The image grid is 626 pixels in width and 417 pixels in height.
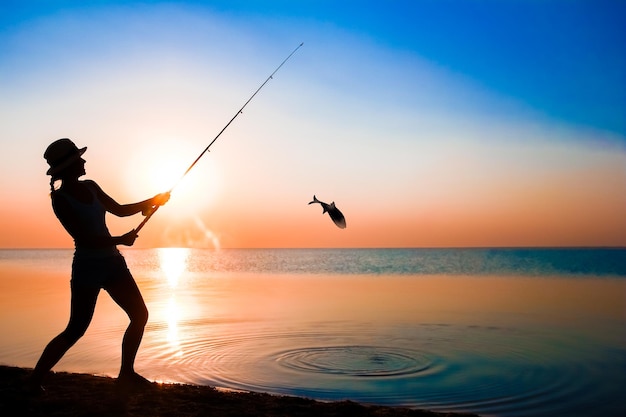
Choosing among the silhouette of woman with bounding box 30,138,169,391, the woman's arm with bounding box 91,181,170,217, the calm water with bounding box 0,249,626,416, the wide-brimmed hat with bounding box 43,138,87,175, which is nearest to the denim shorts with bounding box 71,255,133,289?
the silhouette of woman with bounding box 30,138,169,391

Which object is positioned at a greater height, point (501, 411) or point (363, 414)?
point (501, 411)

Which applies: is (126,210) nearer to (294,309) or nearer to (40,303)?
(294,309)

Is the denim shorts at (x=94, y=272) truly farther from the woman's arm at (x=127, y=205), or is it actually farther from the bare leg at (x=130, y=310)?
the woman's arm at (x=127, y=205)

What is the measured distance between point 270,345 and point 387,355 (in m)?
2.12

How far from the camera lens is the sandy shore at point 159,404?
4.89m

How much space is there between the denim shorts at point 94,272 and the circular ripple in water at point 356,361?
3569 millimetres

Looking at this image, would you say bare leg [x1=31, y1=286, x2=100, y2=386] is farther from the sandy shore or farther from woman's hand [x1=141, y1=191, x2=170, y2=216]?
woman's hand [x1=141, y1=191, x2=170, y2=216]

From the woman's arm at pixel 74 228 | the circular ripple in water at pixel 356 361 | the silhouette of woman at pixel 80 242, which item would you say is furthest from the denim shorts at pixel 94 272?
the circular ripple in water at pixel 356 361

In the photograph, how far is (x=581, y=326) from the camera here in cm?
1291

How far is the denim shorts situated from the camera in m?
5.21

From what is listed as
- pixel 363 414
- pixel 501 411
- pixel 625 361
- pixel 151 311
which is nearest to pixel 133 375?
pixel 363 414

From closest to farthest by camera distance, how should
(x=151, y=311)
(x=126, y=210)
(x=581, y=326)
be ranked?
1. (x=126, y=210)
2. (x=581, y=326)
3. (x=151, y=311)

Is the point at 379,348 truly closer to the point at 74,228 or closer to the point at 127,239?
the point at 127,239

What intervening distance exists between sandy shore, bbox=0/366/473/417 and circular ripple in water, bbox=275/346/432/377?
7.78ft
